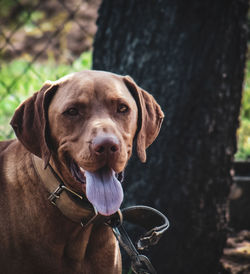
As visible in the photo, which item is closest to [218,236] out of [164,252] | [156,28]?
[164,252]

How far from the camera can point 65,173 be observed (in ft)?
7.93

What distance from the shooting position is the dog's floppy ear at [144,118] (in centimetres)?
262

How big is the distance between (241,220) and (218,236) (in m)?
1.00

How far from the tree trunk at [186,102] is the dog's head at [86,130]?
744 millimetres

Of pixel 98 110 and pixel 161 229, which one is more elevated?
pixel 98 110

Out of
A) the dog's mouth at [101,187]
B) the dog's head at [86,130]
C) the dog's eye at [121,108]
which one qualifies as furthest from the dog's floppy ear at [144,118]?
the dog's mouth at [101,187]

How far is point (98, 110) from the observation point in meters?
2.43

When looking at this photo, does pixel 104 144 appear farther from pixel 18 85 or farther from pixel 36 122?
pixel 18 85

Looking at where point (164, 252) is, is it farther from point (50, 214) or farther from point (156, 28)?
point (156, 28)

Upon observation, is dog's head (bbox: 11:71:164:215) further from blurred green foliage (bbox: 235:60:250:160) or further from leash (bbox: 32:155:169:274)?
blurred green foliage (bbox: 235:60:250:160)

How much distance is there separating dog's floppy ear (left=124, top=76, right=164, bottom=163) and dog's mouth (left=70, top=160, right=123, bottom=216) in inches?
12.9

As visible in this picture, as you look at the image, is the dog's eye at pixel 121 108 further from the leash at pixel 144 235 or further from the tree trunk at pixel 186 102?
the tree trunk at pixel 186 102

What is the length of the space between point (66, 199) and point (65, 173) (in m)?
0.15

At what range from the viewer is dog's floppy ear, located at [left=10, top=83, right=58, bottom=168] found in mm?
2388
